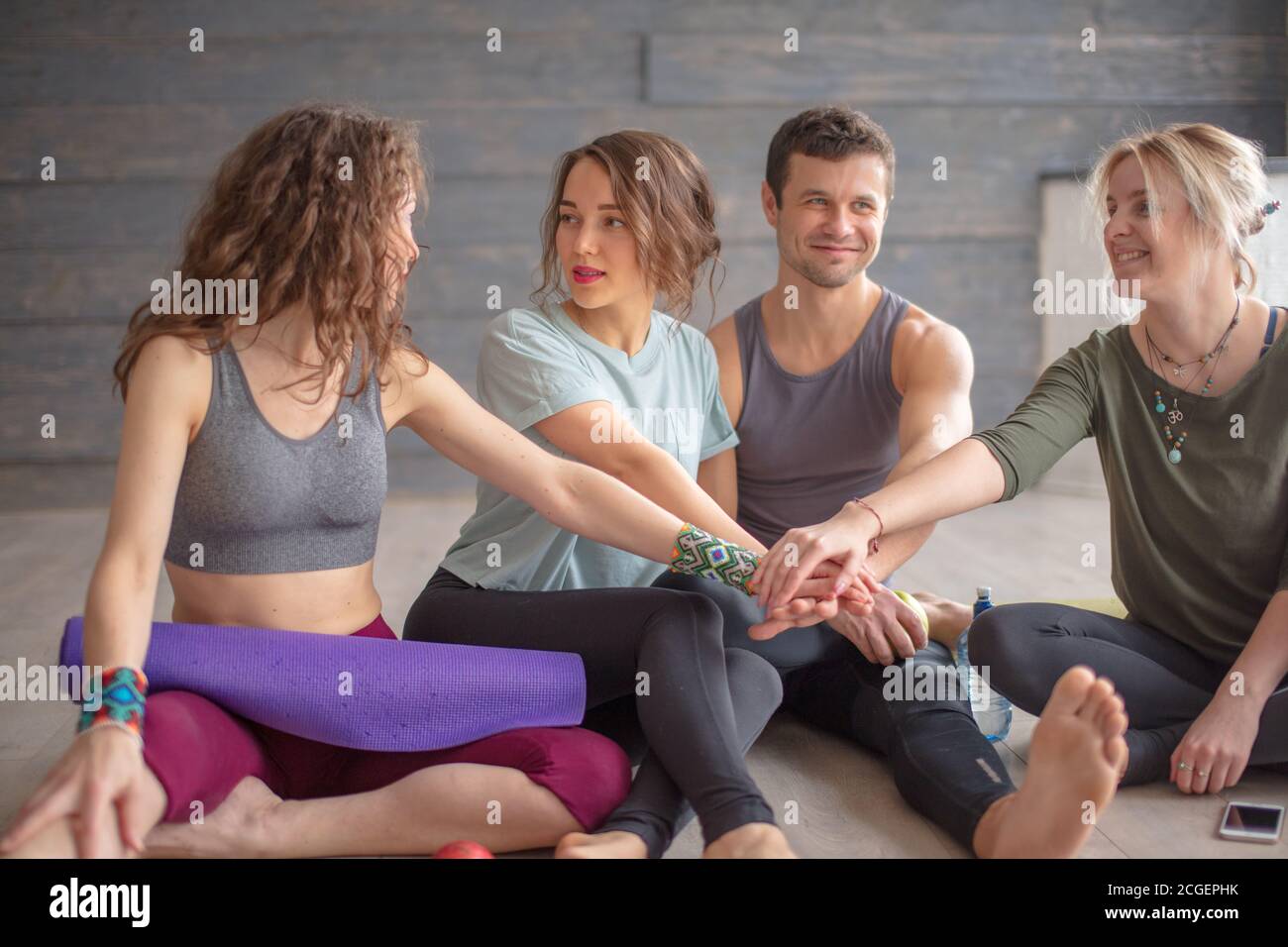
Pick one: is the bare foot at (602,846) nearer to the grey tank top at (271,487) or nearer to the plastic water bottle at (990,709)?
the grey tank top at (271,487)

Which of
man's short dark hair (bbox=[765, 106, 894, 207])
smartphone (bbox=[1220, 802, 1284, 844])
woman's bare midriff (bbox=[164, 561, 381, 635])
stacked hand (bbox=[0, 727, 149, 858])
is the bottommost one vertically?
smartphone (bbox=[1220, 802, 1284, 844])

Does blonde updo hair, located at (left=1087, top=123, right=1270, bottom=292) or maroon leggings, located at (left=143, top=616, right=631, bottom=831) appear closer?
maroon leggings, located at (left=143, top=616, right=631, bottom=831)

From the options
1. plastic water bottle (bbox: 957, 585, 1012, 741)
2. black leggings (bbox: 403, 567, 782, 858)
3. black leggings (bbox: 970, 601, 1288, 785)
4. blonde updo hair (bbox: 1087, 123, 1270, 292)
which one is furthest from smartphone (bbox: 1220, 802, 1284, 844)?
blonde updo hair (bbox: 1087, 123, 1270, 292)

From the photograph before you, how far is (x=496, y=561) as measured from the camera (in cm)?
191

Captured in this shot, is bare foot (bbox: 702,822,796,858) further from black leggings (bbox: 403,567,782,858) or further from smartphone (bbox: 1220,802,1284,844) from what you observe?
smartphone (bbox: 1220,802,1284,844)

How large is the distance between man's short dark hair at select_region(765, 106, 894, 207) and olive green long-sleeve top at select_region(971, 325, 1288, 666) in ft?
1.87

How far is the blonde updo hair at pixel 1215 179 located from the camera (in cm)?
185

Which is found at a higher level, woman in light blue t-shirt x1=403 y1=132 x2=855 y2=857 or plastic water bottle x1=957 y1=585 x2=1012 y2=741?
woman in light blue t-shirt x1=403 y1=132 x2=855 y2=857

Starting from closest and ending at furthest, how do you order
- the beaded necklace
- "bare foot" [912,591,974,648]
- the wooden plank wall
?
1. the beaded necklace
2. "bare foot" [912,591,974,648]
3. the wooden plank wall

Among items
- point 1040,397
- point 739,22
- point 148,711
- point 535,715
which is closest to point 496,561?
point 535,715

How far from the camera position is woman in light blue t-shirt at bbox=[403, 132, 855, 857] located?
154 cm

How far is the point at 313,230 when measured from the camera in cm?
160

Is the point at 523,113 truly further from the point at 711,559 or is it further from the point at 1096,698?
the point at 1096,698

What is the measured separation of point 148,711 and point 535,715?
47 cm
